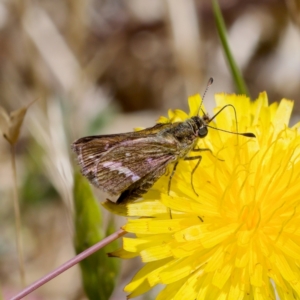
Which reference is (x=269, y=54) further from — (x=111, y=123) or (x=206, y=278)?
(x=206, y=278)

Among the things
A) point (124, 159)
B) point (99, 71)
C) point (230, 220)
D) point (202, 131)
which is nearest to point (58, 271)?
point (124, 159)

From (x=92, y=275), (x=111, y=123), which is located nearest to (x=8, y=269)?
(x=111, y=123)

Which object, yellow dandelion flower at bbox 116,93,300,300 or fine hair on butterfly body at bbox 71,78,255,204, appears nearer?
yellow dandelion flower at bbox 116,93,300,300

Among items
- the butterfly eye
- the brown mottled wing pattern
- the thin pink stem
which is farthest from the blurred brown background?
the thin pink stem

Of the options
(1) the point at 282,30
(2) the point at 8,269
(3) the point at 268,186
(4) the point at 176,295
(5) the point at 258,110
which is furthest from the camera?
(1) the point at 282,30

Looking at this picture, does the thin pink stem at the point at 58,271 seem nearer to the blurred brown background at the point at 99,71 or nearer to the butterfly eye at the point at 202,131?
the butterfly eye at the point at 202,131

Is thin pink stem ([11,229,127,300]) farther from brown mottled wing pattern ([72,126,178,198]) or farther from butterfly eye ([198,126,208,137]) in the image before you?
butterfly eye ([198,126,208,137])
